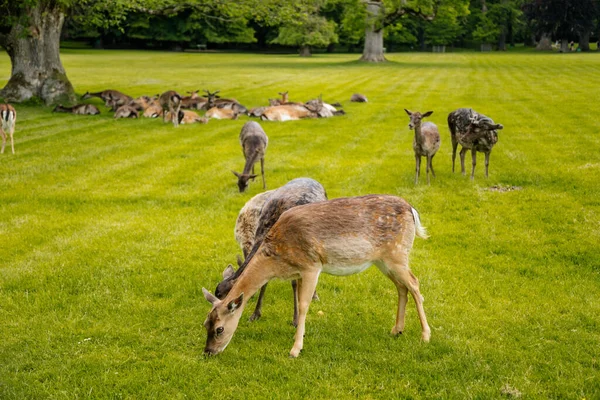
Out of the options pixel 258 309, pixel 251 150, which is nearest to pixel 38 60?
pixel 251 150

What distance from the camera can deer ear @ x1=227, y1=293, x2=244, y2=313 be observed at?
556 cm

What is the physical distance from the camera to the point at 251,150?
1270cm

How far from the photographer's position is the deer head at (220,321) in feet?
18.4

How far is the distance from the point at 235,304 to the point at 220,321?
23cm

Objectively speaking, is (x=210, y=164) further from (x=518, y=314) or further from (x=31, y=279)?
(x=518, y=314)

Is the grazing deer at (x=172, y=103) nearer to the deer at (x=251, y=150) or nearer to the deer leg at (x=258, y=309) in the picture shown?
the deer at (x=251, y=150)

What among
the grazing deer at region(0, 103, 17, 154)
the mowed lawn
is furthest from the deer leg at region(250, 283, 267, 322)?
the grazing deer at region(0, 103, 17, 154)

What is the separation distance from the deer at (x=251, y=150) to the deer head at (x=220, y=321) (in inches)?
253

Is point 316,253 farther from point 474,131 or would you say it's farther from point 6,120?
point 6,120

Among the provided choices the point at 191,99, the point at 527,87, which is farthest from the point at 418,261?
the point at 527,87

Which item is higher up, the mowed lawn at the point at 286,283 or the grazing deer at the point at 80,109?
the grazing deer at the point at 80,109

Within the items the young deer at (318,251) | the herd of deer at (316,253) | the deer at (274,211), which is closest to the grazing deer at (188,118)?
the deer at (274,211)

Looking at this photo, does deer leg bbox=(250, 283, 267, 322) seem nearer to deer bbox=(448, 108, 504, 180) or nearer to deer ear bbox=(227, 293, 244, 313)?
deer ear bbox=(227, 293, 244, 313)

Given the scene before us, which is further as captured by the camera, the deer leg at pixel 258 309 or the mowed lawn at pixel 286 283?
the deer leg at pixel 258 309
